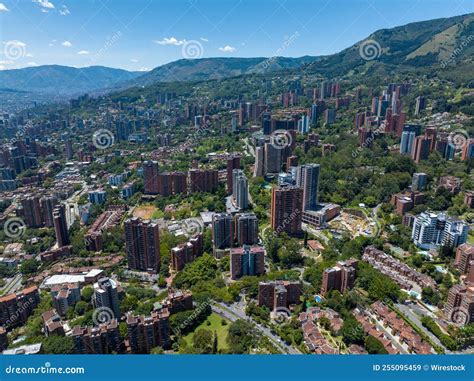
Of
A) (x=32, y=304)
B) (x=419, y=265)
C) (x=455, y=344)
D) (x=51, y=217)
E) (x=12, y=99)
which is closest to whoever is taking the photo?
(x=455, y=344)

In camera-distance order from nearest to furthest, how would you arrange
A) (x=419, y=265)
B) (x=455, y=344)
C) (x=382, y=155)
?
(x=455, y=344) → (x=419, y=265) → (x=382, y=155)

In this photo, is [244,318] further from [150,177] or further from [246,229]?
[150,177]

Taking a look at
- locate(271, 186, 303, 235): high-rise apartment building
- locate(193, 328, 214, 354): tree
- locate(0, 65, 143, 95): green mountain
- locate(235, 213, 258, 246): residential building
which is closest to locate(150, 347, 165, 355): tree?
locate(193, 328, 214, 354): tree

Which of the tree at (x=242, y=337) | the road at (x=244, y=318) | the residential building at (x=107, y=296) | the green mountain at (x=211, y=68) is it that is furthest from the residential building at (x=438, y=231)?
the green mountain at (x=211, y=68)

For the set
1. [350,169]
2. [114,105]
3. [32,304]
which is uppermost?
[114,105]

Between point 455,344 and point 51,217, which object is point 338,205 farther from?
point 51,217

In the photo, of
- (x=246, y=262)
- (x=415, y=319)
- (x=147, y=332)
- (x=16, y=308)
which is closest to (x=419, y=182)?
(x=415, y=319)

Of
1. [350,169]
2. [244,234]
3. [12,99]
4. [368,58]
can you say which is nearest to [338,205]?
[350,169]

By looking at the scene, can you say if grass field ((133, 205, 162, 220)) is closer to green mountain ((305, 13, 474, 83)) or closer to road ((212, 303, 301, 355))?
road ((212, 303, 301, 355))
